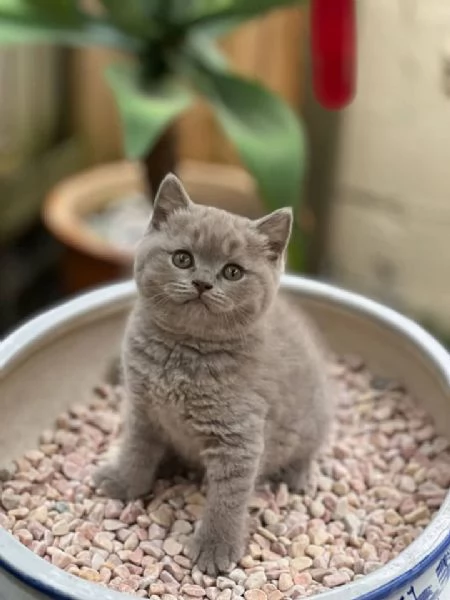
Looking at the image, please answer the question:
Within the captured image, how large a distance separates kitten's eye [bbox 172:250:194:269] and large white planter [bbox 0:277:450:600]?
0.27 meters

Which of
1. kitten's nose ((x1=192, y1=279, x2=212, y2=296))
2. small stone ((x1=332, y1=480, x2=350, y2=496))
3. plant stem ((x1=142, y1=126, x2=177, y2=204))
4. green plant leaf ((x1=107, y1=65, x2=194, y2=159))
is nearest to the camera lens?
kitten's nose ((x1=192, y1=279, x2=212, y2=296))

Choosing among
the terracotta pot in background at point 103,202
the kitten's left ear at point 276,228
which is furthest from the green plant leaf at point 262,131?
the kitten's left ear at point 276,228

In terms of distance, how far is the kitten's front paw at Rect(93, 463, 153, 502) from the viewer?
3.48 ft

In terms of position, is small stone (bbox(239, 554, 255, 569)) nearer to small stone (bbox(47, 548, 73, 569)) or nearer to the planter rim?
small stone (bbox(47, 548, 73, 569))

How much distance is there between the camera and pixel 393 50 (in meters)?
1.77

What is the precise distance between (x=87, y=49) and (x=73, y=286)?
54 centimetres

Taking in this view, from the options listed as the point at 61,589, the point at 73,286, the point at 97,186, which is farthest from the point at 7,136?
the point at 61,589

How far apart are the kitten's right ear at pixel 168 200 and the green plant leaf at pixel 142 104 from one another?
36cm

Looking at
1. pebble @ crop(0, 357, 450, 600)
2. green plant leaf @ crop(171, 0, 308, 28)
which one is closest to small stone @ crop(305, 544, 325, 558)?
pebble @ crop(0, 357, 450, 600)

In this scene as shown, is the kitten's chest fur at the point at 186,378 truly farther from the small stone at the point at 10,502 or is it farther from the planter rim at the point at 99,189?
the planter rim at the point at 99,189

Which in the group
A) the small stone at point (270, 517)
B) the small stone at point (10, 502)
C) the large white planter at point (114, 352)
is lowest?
the small stone at point (270, 517)

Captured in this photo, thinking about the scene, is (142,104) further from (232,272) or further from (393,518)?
(393,518)

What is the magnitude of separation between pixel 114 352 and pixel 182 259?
0.37 metres

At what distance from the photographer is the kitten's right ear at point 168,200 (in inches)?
36.6
